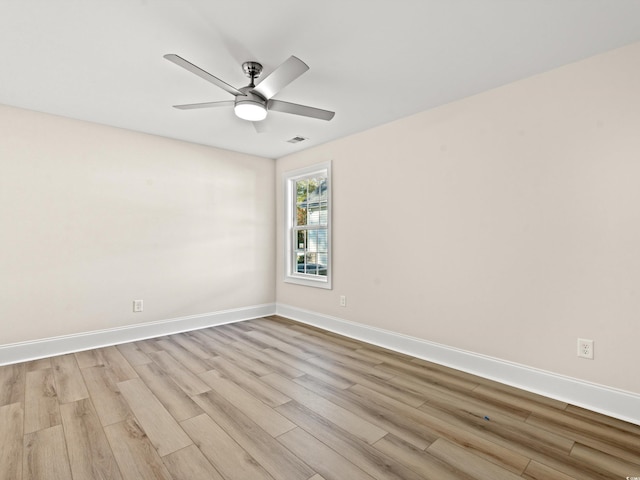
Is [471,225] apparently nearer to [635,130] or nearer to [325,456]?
[635,130]

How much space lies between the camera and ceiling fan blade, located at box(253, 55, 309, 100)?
1.80 meters

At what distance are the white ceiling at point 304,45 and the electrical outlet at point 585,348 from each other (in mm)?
2008

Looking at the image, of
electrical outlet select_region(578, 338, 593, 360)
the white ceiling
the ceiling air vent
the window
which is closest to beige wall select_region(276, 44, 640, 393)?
electrical outlet select_region(578, 338, 593, 360)

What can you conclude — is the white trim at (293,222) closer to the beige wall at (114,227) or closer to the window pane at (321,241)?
the window pane at (321,241)

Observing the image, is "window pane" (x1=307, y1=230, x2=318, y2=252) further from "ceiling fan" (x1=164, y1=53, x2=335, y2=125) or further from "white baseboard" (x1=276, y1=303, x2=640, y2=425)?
"ceiling fan" (x1=164, y1=53, x2=335, y2=125)

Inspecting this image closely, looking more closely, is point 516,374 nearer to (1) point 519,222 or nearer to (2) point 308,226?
(1) point 519,222

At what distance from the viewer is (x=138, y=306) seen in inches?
145

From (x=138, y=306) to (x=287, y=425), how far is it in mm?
2628

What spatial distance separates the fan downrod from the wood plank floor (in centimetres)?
234

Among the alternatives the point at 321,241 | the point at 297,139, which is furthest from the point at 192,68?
the point at 321,241

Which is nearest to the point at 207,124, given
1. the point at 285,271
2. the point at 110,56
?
the point at 110,56

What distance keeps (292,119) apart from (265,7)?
1598 millimetres

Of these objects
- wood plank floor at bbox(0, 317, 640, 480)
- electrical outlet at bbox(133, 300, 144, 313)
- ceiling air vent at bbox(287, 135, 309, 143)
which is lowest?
wood plank floor at bbox(0, 317, 640, 480)

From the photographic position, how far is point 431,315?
3.04m
